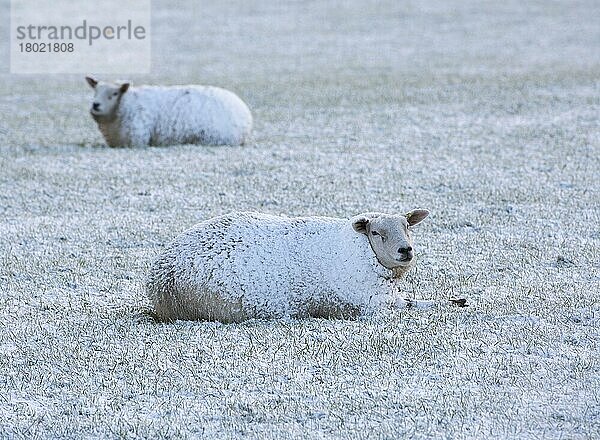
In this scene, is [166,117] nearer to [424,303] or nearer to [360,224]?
[360,224]

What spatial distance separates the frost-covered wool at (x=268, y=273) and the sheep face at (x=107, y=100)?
7.40 meters

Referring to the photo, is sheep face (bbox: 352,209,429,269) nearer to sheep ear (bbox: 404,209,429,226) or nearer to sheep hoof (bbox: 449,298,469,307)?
sheep ear (bbox: 404,209,429,226)

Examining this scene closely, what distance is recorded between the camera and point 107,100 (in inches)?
558

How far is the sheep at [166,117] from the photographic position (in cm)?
1409

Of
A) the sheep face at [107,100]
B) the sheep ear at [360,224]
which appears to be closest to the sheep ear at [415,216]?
the sheep ear at [360,224]

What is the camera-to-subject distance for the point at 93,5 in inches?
1347

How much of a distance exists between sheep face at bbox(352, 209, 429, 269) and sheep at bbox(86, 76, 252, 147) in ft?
23.8

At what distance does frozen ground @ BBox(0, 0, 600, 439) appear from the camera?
5348mm

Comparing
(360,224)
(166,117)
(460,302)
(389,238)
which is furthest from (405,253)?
(166,117)

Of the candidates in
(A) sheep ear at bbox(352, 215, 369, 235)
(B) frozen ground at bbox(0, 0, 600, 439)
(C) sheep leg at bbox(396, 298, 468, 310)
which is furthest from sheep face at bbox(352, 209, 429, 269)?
(B) frozen ground at bbox(0, 0, 600, 439)

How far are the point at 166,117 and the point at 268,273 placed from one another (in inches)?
302

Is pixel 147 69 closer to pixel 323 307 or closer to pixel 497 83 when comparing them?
pixel 497 83

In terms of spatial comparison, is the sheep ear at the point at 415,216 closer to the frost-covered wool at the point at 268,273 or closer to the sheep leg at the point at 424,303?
the frost-covered wool at the point at 268,273

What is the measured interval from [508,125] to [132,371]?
34.2 feet
